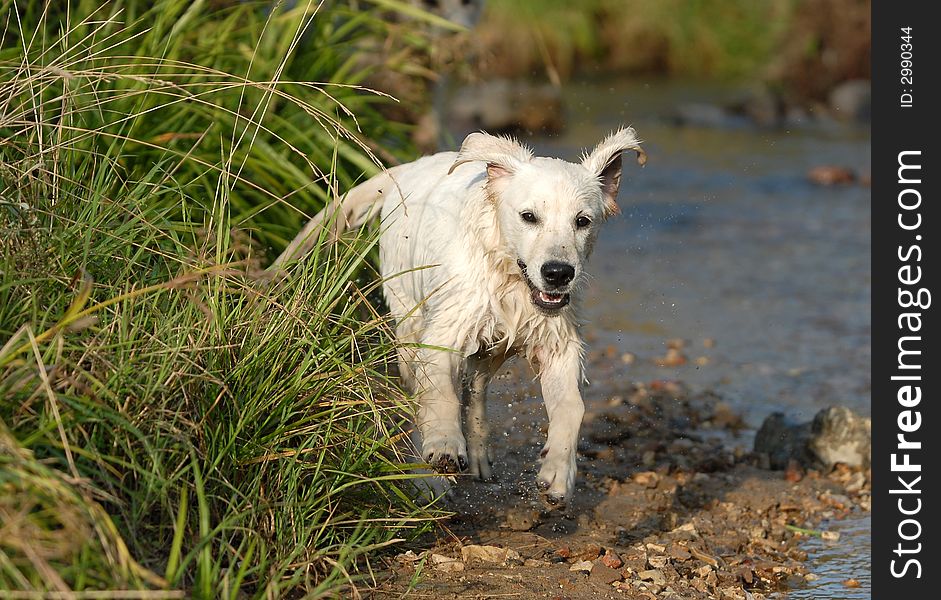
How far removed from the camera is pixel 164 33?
6.25m

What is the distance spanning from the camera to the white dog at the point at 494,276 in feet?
14.4

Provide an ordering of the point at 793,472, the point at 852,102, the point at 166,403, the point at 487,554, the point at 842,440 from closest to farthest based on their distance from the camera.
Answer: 1. the point at 166,403
2. the point at 487,554
3. the point at 793,472
4. the point at 842,440
5. the point at 852,102

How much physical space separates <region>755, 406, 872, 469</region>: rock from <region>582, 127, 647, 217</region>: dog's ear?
7.28 feet

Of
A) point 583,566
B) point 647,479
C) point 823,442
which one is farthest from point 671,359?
point 583,566

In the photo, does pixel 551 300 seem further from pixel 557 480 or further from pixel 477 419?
pixel 477 419

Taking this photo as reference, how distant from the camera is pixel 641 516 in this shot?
203 inches

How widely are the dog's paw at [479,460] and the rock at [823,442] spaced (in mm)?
1868

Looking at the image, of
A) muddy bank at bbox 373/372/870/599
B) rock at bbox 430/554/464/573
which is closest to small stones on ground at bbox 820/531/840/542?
muddy bank at bbox 373/372/870/599

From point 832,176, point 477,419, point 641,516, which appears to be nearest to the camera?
point 641,516

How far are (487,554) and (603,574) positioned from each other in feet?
1.39

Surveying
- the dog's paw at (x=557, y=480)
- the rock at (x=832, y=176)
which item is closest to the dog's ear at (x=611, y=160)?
the dog's paw at (x=557, y=480)

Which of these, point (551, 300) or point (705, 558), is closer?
point (551, 300)

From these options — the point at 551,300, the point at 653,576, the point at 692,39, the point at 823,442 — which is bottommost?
the point at 653,576

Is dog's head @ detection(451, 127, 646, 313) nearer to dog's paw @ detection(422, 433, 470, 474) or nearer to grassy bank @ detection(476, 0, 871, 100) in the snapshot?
dog's paw @ detection(422, 433, 470, 474)
